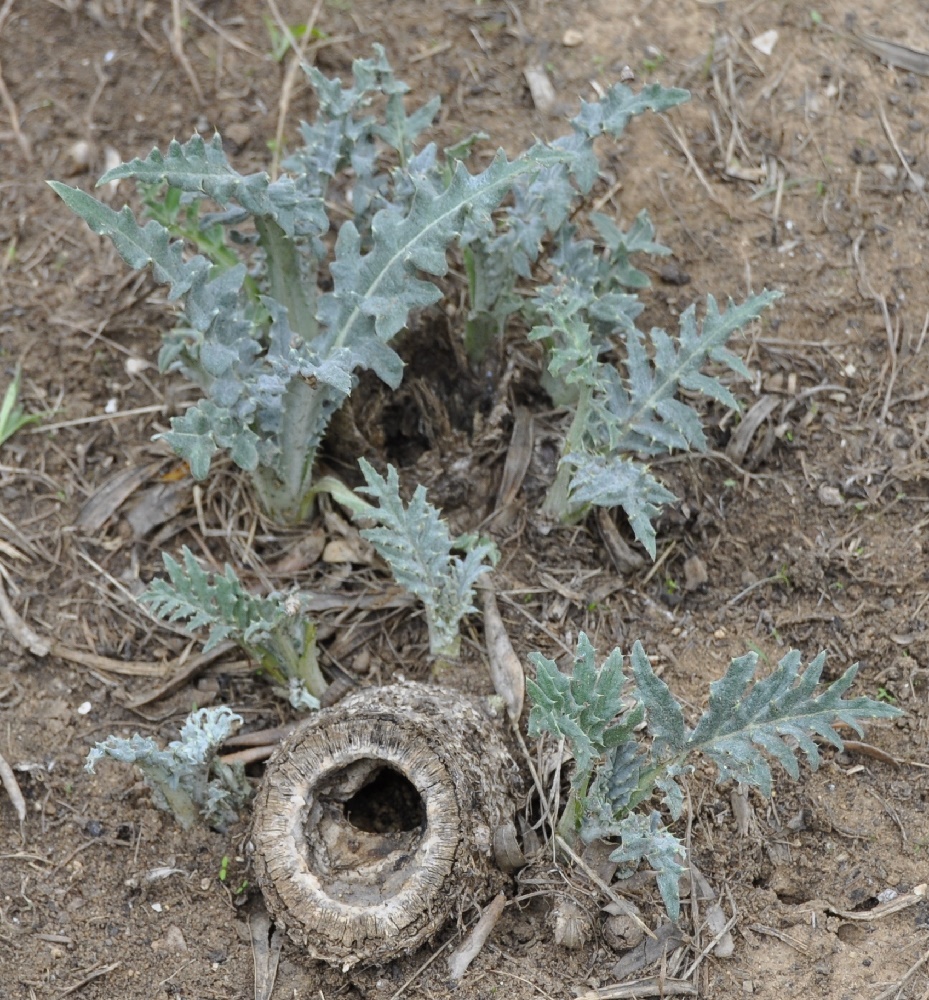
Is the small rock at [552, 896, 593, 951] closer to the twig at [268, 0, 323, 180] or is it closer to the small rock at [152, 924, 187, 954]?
the small rock at [152, 924, 187, 954]

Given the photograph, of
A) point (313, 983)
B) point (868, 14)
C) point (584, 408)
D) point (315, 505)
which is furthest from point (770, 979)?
point (868, 14)

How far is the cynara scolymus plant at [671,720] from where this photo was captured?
7.63 ft

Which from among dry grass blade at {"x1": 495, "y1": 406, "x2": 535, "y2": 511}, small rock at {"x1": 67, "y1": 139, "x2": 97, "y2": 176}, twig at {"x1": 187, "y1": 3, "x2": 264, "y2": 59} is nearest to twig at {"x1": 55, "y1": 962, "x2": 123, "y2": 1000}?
dry grass blade at {"x1": 495, "y1": 406, "x2": 535, "y2": 511}

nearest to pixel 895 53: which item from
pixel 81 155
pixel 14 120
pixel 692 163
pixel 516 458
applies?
pixel 692 163

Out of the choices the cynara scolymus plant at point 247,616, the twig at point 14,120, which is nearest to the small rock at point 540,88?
the twig at point 14,120

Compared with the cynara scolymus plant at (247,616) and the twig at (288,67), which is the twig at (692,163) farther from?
the cynara scolymus plant at (247,616)

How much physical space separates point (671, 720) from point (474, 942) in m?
0.70

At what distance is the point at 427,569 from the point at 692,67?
7.34 feet

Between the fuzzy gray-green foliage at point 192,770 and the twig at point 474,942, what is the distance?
0.68 metres

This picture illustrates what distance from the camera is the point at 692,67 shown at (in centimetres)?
399

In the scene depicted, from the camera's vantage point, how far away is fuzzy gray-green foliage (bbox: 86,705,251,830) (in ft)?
8.48

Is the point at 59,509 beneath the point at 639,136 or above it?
beneath

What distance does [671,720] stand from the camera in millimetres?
2387

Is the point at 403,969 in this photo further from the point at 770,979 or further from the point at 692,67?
the point at 692,67
